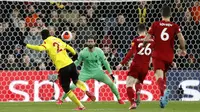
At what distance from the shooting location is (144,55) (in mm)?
14008

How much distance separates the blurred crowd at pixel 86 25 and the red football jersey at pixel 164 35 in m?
5.53

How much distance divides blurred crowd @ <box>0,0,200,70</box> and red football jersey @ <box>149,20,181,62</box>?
553 cm

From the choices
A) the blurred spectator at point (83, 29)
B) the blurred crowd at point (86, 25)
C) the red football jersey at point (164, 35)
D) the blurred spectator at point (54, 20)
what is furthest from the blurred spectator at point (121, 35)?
A: the red football jersey at point (164, 35)

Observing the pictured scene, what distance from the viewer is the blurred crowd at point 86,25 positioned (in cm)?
1814

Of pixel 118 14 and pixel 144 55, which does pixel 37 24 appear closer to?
pixel 118 14

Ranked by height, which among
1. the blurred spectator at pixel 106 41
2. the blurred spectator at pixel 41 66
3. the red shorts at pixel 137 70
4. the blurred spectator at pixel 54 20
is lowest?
the blurred spectator at pixel 41 66

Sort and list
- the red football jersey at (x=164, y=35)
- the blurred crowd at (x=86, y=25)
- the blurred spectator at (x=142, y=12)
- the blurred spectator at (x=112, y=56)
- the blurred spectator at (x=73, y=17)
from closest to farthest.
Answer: the red football jersey at (x=164, y=35), the blurred crowd at (x=86, y=25), the blurred spectator at (x=112, y=56), the blurred spectator at (x=73, y=17), the blurred spectator at (x=142, y=12)

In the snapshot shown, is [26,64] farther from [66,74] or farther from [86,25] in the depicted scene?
[66,74]

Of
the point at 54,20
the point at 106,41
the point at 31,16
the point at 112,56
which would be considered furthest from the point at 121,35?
the point at 31,16

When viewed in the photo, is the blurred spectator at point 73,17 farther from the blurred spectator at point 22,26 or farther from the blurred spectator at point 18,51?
the blurred spectator at point 18,51

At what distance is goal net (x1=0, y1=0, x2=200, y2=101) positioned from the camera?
17.7 m

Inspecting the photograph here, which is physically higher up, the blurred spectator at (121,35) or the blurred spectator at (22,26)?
the blurred spectator at (22,26)

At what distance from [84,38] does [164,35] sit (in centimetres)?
628

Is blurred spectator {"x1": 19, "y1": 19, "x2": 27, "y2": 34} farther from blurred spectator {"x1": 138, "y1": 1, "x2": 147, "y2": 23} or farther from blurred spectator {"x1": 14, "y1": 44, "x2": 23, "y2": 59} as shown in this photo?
blurred spectator {"x1": 138, "y1": 1, "x2": 147, "y2": 23}
